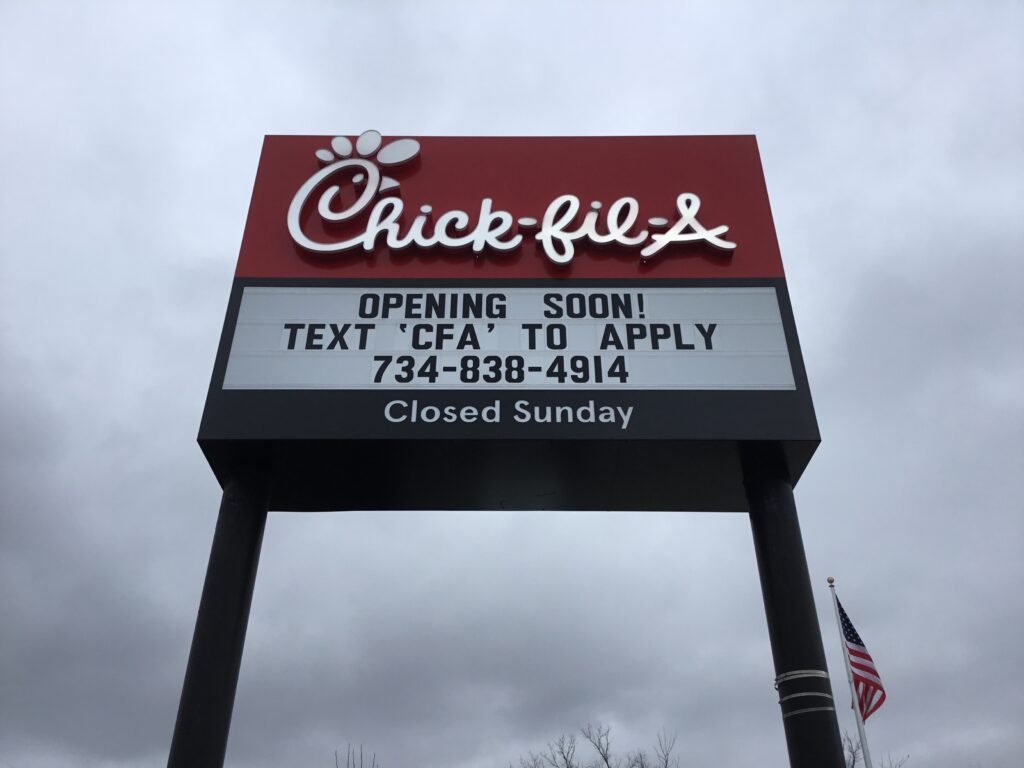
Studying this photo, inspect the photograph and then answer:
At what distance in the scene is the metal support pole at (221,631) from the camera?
8000 mm

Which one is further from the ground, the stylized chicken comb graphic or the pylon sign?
the stylized chicken comb graphic

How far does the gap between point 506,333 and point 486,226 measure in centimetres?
173

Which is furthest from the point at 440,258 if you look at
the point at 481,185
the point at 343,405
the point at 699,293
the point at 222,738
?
the point at 222,738

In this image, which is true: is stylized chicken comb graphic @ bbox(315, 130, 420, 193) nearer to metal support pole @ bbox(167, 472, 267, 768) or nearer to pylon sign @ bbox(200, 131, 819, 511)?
pylon sign @ bbox(200, 131, 819, 511)

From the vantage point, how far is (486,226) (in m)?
10.9

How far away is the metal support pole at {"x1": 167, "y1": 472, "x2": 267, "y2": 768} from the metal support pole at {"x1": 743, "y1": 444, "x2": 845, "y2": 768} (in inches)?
208

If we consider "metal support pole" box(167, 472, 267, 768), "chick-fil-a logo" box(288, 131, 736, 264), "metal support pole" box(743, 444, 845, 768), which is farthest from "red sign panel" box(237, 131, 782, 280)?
"metal support pole" box(167, 472, 267, 768)

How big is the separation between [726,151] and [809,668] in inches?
271

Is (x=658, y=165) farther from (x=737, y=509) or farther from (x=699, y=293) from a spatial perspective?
(x=737, y=509)

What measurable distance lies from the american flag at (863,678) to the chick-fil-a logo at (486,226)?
7.40 m

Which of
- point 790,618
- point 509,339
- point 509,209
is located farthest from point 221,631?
point 509,209

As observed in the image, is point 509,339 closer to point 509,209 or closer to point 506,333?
point 506,333

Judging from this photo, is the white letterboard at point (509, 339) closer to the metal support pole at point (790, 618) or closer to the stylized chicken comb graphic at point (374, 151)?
the metal support pole at point (790, 618)

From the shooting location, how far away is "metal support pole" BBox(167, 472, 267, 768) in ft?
26.2
